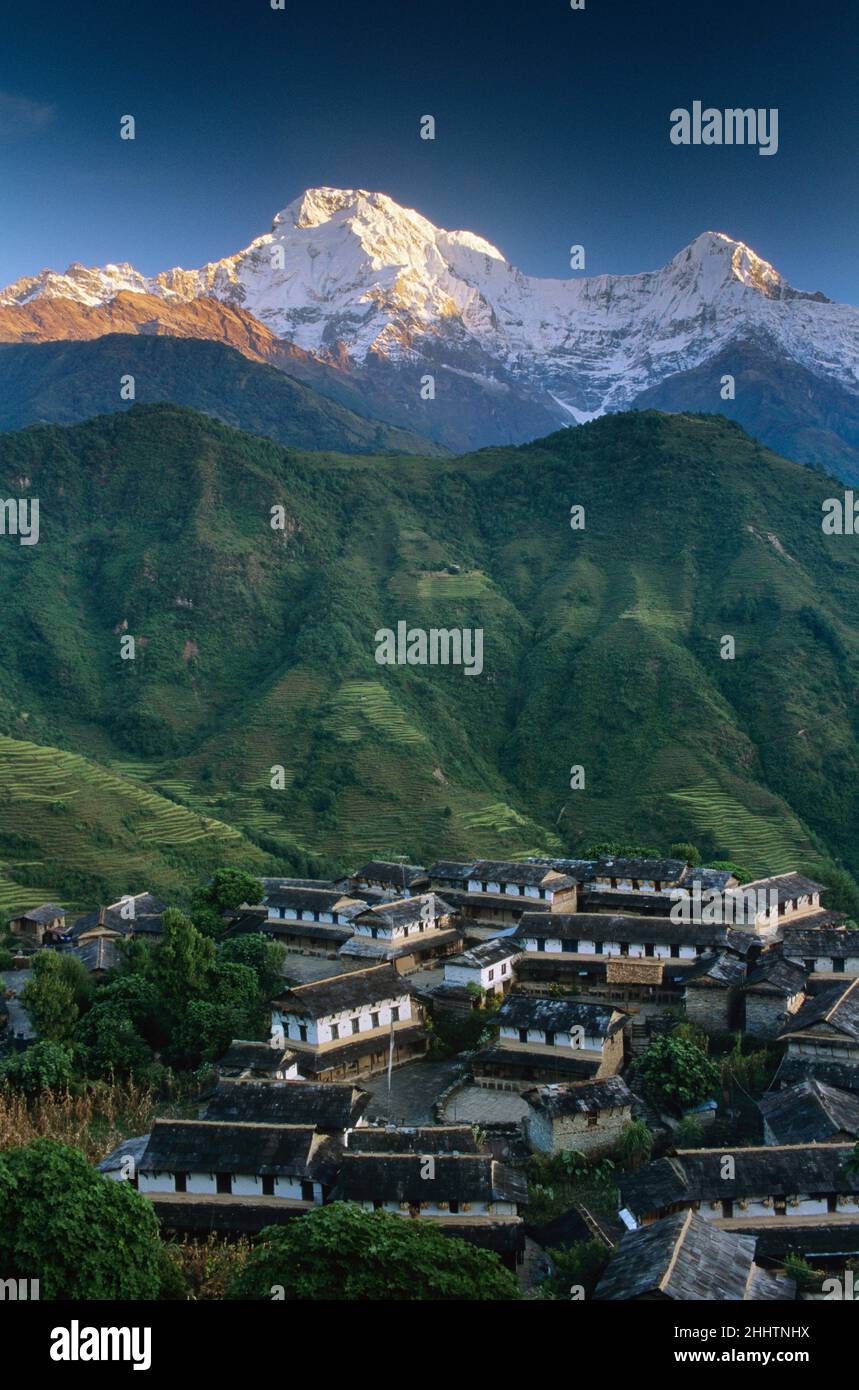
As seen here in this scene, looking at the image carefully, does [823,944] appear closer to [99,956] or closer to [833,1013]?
[833,1013]

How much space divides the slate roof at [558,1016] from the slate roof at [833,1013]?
4593mm

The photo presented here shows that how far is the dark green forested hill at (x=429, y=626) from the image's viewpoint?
73312mm

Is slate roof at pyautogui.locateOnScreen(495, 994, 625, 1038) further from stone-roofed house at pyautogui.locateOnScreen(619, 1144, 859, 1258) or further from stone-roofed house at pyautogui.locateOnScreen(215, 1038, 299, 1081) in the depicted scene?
stone-roofed house at pyautogui.locateOnScreen(619, 1144, 859, 1258)

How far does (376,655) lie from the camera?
96688 mm

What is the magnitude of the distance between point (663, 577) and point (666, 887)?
63.2 metres

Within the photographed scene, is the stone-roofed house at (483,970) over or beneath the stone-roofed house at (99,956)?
over

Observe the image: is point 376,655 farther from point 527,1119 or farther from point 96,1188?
point 96,1188

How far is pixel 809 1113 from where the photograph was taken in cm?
2412

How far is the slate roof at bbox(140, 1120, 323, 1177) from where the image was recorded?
22.9 metres

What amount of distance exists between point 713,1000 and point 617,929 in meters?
4.58

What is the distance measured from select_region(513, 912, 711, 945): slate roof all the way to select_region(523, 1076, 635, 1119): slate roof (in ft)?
30.4

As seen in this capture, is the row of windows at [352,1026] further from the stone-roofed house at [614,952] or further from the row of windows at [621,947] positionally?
the row of windows at [621,947]

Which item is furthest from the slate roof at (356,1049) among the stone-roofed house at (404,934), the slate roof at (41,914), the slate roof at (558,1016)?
the slate roof at (41,914)
